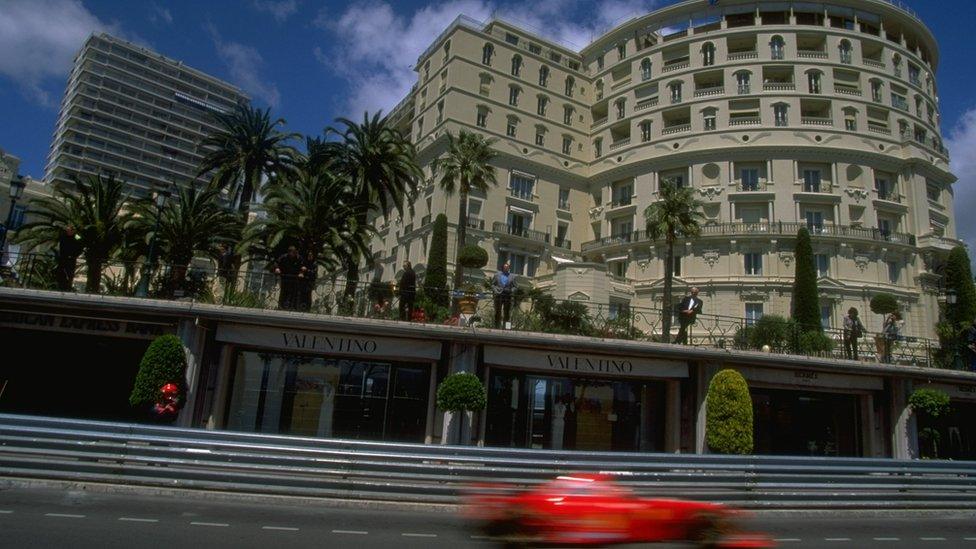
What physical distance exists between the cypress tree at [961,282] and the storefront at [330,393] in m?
43.3

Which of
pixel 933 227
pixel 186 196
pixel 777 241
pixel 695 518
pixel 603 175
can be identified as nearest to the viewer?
pixel 695 518

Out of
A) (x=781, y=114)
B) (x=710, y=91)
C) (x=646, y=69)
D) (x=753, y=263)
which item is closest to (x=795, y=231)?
(x=753, y=263)

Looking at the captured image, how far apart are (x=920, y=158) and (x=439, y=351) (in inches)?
2038

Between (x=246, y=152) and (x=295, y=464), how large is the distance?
101 ft

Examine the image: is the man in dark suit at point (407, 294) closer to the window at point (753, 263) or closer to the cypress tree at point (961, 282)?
the window at point (753, 263)

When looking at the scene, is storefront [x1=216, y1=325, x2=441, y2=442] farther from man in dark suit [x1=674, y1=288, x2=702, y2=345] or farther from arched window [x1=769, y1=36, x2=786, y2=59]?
arched window [x1=769, y1=36, x2=786, y2=59]

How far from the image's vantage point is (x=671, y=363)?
65.4 feet

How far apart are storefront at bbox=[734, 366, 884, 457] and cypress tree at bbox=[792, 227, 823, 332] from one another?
2277cm

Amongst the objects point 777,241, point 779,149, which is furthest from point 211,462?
point 779,149

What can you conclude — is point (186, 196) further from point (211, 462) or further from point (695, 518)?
point (695, 518)

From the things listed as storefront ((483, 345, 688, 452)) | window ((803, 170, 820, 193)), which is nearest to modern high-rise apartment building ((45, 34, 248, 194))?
window ((803, 170, 820, 193))

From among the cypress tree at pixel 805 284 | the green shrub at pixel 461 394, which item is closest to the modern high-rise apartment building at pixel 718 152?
the cypress tree at pixel 805 284

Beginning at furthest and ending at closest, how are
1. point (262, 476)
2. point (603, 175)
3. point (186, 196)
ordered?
1. point (603, 175)
2. point (186, 196)
3. point (262, 476)

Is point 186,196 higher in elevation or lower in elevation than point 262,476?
higher
